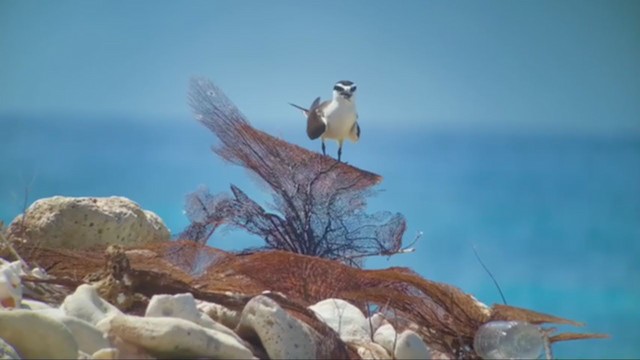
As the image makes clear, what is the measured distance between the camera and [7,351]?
64.5 inches

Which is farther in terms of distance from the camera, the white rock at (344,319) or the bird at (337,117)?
the bird at (337,117)

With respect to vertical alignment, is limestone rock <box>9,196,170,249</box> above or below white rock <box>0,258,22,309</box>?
above

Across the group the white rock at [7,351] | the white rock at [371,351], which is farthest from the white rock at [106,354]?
the white rock at [371,351]

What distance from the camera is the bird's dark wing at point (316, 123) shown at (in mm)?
5473

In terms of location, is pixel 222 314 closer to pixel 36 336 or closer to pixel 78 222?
pixel 36 336

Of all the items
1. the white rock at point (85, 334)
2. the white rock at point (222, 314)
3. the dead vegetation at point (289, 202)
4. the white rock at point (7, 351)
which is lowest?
the white rock at point (7, 351)

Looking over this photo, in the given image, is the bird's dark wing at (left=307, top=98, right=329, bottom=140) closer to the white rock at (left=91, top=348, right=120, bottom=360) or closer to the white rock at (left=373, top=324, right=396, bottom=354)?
the white rock at (left=373, top=324, right=396, bottom=354)

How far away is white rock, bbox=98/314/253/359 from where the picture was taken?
1725mm

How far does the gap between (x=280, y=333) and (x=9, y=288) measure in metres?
0.73

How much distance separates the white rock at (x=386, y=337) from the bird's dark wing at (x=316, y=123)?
3.27 m

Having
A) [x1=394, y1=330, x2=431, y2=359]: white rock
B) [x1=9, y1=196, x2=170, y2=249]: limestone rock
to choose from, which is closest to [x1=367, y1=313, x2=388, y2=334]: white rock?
[x1=394, y1=330, x2=431, y2=359]: white rock

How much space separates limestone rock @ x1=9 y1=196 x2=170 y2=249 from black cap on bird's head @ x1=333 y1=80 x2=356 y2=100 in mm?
2218

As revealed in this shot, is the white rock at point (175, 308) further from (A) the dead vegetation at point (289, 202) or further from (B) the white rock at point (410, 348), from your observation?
(A) the dead vegetation at point (289, 202)

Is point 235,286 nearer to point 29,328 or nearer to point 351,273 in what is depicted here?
point 351,273
